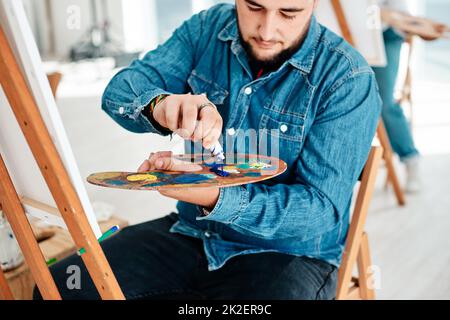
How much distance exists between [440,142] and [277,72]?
2199 mm

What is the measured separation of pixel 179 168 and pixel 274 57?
34 cm

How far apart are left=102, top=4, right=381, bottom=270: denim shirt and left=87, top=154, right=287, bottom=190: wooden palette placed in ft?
0.20

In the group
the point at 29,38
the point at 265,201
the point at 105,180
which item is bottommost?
the point at 265,201

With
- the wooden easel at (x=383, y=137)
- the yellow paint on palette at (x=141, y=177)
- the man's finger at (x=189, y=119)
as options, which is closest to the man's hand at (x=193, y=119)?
the man's finger at (x=189, y=119)

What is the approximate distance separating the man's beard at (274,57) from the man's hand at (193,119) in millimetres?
213

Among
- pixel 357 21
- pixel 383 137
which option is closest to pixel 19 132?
pixel 357 21

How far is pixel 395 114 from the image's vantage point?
2.52m

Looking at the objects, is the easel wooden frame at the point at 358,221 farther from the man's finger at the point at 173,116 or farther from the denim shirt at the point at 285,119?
the man's finger at the point at 173,116

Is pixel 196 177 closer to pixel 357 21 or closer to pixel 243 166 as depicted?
pixel 243 166

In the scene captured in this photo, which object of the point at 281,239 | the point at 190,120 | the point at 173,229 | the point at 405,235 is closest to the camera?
the point at 190,120

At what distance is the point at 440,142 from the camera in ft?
9.77

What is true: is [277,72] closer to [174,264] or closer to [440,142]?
[174,264]

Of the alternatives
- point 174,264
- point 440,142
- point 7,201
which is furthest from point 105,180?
point 440,142

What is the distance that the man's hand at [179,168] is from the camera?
2.85 feet
